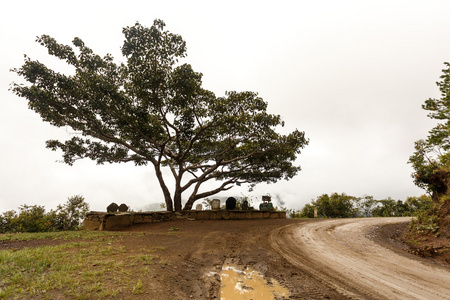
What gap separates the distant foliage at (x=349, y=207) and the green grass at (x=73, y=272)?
2544cm

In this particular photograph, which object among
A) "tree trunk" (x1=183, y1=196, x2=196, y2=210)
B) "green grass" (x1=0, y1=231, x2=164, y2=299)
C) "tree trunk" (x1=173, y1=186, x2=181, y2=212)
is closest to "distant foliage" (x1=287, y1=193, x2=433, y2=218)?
"tree trunk" (x1=183, y1=196, x2=196, y2=210)

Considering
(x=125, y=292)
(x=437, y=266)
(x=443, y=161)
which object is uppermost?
(x=443, y=161)

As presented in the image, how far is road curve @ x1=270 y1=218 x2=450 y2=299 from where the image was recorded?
12.5 ft

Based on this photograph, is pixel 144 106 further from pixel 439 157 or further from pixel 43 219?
pixel 439 157

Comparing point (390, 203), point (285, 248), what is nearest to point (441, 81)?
point (285, 248)

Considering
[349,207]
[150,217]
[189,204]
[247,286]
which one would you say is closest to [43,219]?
[150,217]

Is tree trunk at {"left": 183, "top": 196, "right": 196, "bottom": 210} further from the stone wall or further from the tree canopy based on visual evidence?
the tree canopy

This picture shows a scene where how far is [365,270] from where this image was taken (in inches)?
193

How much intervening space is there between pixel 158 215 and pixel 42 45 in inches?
474

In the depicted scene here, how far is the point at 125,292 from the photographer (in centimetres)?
323

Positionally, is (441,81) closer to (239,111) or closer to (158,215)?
(239,111)

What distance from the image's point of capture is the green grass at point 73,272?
3.13 m

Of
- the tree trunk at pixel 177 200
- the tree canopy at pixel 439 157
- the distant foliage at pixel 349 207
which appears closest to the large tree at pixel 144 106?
the tree trunk at pixel 177 200

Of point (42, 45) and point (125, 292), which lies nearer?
point (125, 292)
